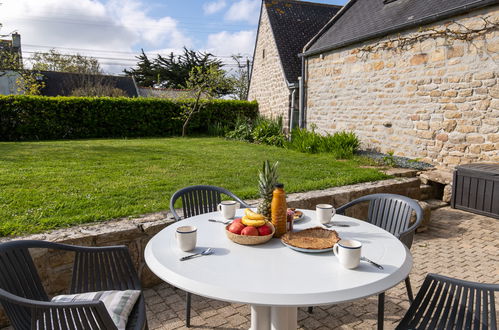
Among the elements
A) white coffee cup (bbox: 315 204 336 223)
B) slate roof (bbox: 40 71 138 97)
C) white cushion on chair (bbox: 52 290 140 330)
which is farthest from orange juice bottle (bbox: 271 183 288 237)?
slate roof (bbox: 40 71 138 97)

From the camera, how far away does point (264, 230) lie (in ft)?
6.59

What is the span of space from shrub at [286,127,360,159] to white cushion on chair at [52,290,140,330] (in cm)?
704

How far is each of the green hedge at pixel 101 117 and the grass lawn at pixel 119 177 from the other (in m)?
3.77

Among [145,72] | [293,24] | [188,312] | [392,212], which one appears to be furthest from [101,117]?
[145,72]

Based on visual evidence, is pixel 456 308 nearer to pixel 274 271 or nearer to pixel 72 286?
pixel 274 271

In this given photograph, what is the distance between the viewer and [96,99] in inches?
505

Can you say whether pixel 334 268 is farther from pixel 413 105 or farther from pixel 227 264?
pixel 413 105

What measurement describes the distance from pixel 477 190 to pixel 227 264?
5.28 m

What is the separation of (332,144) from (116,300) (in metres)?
7.68

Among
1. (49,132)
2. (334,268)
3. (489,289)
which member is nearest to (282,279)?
(334,268)

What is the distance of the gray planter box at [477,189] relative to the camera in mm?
5305

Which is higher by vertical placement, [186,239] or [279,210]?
[279,210]

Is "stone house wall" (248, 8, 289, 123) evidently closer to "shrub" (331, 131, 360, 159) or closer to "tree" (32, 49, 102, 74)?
"shrub" (331, 131, 360, 159)

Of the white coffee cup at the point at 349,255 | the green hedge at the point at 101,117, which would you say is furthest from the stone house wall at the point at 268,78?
the white coffee cup at the point at 349,255
